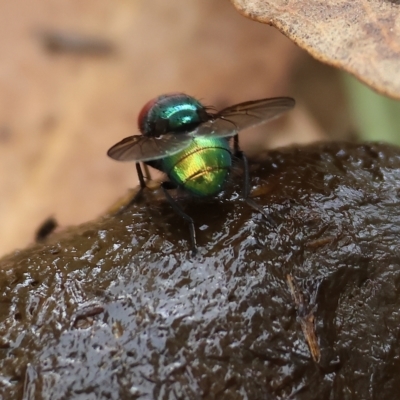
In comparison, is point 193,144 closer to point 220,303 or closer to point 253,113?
point 253,113

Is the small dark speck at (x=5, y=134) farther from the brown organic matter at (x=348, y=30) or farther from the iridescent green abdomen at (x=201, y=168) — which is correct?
the brown organic matter at (x=348, y=30)

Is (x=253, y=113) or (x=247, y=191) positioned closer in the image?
(x=247, y=191)

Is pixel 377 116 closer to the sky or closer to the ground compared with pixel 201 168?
closer to the ground

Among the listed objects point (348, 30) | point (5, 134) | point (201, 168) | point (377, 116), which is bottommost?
point (377, 116)

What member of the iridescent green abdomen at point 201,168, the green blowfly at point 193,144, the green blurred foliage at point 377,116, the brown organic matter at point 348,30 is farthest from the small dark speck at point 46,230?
the green blurred foliage at point 377,116

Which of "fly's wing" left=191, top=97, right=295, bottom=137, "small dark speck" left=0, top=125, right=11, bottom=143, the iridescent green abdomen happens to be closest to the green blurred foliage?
"fly's wing" left=191, top=97, right=295, bottom=137

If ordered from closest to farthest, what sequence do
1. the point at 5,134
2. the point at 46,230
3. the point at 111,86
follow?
the point at 46,230
the point at 5,134
the point at 111,86

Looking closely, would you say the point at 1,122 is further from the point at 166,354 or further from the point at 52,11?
the point at 166,354

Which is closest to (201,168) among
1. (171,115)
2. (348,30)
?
(171,115)
